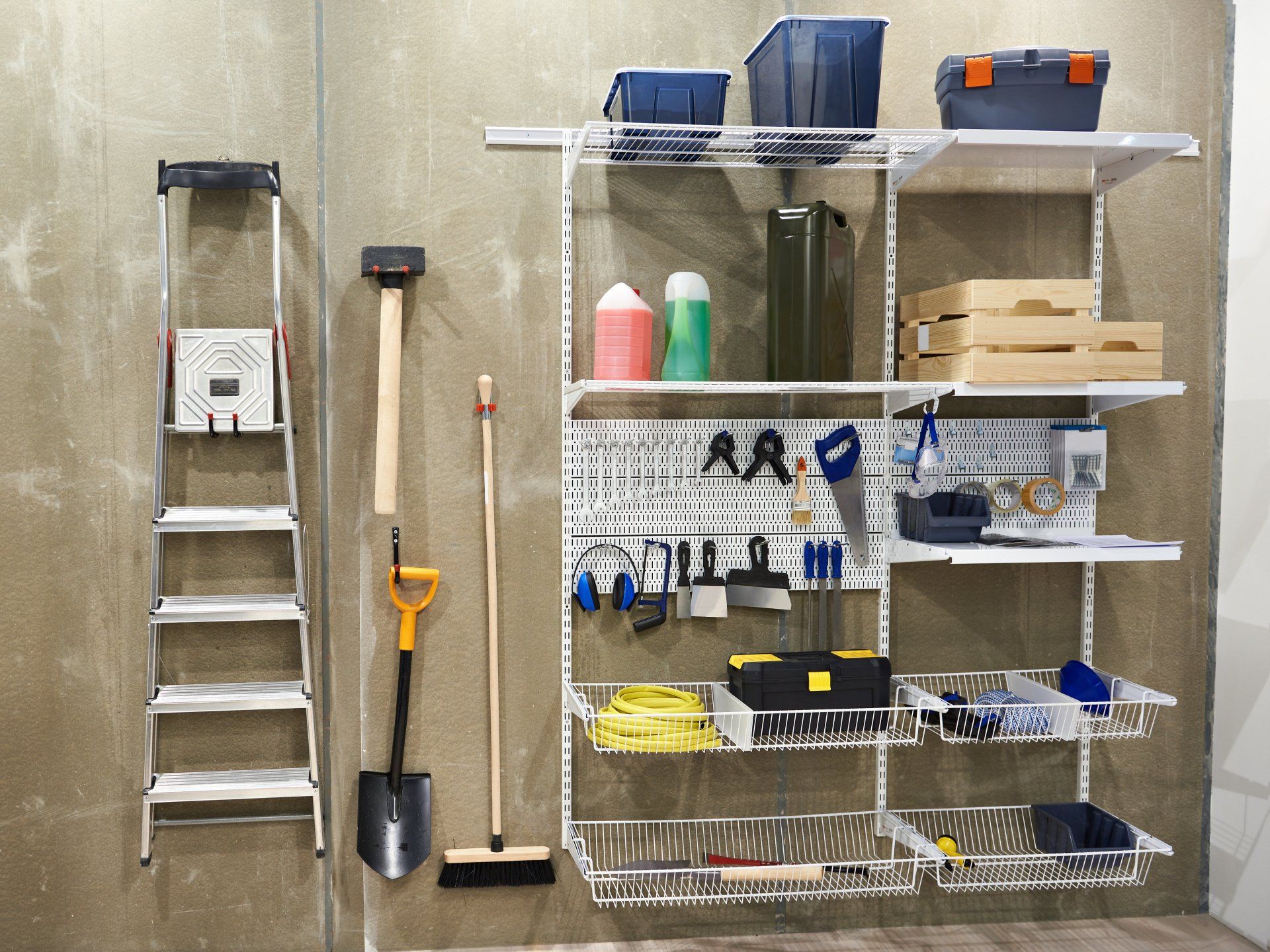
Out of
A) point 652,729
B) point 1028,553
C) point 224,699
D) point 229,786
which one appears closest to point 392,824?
point 229,786

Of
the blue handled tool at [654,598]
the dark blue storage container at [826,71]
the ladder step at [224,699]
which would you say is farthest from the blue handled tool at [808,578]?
the ladder step at [224,699]

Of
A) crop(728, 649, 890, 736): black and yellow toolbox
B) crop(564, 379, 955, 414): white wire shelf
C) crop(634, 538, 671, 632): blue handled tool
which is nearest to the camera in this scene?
crop(564, 379, 955, 414): white wire shelf

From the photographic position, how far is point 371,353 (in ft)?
8.18

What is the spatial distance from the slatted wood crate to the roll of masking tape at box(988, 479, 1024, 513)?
15.3 inches

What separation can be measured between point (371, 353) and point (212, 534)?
0.65 metres

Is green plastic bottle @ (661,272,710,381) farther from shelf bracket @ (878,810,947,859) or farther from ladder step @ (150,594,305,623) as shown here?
shelf bracket @ (878,810,947,859)

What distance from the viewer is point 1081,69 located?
7.54ft

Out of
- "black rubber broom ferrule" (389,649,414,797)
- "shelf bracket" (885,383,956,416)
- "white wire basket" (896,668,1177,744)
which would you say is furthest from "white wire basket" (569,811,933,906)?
"shelf bracket" (885,383,956,416)

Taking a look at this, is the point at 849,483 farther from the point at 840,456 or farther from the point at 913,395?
the point at 913,395

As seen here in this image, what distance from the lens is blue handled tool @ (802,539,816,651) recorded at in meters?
2.56

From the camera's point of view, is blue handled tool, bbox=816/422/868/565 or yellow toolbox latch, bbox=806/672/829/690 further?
blue handled tool, bbox=816/422/868/565

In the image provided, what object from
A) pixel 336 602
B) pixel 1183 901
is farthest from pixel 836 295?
pixel 1183 901

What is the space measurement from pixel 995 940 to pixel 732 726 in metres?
1.05

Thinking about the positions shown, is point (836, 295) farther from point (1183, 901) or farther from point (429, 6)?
point (1183, 901)
